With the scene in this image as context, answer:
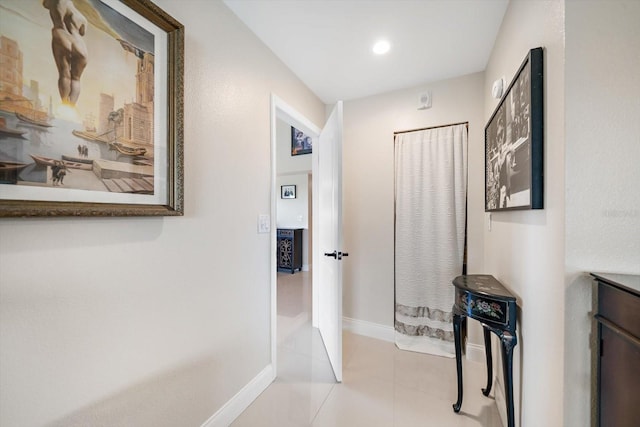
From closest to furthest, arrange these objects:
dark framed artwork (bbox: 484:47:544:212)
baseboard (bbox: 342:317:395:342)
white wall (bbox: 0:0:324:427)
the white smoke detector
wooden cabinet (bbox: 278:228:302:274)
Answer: white wall (bbox: 0:0:324:427) < dark framed artwork (bbox: 484:47:544:212) < the white smoke detector < baseboard (bbox: 342:317:395:342) < wooden cabinet (bbox: 278:228:302:274)

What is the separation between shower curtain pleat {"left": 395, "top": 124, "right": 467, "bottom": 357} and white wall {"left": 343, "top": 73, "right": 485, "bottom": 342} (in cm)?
8

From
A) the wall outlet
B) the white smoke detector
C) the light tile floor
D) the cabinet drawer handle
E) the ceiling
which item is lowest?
the light tile floor

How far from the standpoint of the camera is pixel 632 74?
30.4 inches

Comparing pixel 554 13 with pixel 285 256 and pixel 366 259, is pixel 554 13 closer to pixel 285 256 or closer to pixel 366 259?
pixel 366 259

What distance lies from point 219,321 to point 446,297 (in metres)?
1.89

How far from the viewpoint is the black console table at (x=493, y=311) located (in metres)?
1.19

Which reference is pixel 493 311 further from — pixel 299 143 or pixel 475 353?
pixel 299 143

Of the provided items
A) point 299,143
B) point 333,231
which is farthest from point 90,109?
point 299,143

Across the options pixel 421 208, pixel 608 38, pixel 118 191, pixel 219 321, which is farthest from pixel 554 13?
pixel 219 321

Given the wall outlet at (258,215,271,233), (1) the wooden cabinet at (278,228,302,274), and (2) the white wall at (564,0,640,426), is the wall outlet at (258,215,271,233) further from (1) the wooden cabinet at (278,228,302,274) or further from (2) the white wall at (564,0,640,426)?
(1) the wooden cabinet at (278,228,302,274)

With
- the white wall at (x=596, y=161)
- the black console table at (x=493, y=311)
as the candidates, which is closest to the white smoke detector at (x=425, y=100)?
the white wall at (x=596, y=161)

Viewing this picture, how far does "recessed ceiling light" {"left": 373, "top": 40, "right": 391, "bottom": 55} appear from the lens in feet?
5.77

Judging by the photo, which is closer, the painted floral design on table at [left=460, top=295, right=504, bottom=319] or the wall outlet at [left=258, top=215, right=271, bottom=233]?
the painted floral design on table at [left=460, top=295, right=504, bottom=319]

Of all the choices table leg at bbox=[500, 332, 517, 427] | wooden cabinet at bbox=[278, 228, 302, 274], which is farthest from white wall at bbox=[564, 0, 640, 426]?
wooden cabinet at bbox=[278, 228, 302, 274]
